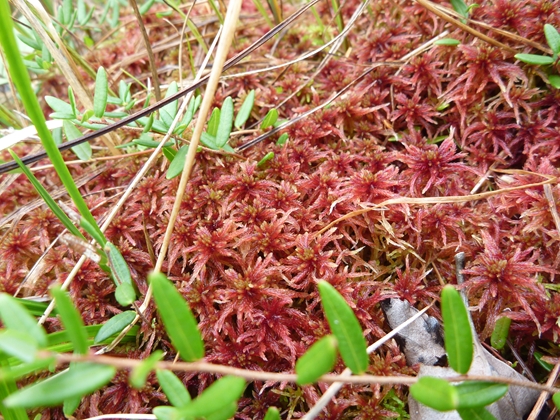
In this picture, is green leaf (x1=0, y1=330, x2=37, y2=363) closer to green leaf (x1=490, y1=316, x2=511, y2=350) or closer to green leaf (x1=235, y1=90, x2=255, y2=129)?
green leaf (x1=235, y1=90, x2=255, y2=129)

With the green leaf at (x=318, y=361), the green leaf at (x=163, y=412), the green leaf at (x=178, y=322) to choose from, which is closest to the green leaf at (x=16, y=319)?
the green leaf at (x=178, y=322)

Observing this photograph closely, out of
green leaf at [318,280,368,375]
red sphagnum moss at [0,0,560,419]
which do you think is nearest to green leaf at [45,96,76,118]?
red sphagnum moss at [0,0,560,419]

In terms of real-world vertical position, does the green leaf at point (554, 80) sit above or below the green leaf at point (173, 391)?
below

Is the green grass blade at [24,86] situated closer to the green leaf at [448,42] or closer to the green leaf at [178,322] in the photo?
the green leaf at [178,322]

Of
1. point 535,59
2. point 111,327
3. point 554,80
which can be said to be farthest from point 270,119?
point 554,80

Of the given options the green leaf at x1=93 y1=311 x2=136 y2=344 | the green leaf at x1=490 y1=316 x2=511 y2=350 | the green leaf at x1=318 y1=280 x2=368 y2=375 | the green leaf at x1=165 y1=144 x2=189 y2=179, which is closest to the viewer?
the green leaf at x1=318 y1=280 x2=368 y2=375
